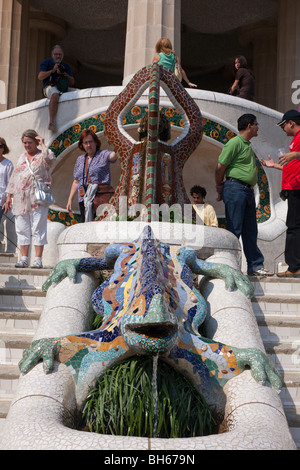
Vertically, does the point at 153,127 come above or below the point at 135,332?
A: above

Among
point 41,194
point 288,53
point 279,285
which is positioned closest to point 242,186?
point 279,285

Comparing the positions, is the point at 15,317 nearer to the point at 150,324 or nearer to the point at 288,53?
the point at 150,324

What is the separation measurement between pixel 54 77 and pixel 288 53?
23.2 ft

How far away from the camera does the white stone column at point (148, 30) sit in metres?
13.8

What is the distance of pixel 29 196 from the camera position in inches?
335

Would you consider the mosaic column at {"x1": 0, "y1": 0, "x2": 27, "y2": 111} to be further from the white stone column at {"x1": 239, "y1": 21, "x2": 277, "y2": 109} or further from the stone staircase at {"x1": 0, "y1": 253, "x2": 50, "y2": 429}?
the stone staircase at {"x1": 0, "y1": 253, "x2": 50, "y2": 429}

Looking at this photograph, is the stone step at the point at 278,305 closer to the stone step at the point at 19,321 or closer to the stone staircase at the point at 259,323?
the stone staircase at the point at 259,323

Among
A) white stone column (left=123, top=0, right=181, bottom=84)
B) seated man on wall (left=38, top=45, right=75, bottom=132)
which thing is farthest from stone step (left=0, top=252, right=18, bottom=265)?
white stone column (left=123, top=0, right=181, bottom=84)

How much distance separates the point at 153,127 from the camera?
6.90 metres

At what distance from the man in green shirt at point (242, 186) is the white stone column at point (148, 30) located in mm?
6268

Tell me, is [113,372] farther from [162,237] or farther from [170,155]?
[170,155]

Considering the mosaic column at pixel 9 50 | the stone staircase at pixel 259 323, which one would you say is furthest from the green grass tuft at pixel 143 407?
the mosaic column at pixel 9 50

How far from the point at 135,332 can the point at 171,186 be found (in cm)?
306
